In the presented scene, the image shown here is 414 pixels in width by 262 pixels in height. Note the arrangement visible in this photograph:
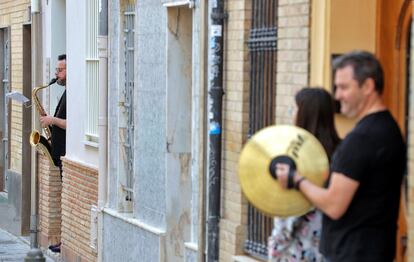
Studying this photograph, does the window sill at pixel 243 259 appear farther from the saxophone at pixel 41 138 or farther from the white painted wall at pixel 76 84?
the saxophone at pixel 41 138

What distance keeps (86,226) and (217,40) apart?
519 cm

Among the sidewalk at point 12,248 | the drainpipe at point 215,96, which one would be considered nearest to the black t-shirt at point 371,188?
the drainpipe at point 215,96

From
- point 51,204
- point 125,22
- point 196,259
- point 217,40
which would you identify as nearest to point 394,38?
point 217,40

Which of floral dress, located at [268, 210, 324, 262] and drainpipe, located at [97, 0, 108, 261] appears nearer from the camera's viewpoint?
floral dress, located at [268, 210, 324, 262]

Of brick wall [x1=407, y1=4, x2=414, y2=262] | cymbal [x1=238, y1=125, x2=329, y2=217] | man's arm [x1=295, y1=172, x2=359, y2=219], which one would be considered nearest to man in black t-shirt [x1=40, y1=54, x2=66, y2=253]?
brick wall [x1=407, y1=4, x2=414, y2=262]

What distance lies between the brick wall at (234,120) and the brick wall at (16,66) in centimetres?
930

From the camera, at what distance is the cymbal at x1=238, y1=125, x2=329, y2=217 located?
21.8ft

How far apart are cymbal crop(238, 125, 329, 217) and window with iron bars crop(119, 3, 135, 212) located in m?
6.73

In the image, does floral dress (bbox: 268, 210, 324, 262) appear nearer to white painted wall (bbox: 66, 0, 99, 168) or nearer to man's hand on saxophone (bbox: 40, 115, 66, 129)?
white painted wall (bbox: 66, 0, 99, 168)

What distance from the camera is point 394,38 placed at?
337 inches

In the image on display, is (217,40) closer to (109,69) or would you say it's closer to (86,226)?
(109,69)

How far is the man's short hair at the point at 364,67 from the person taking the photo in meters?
6.40

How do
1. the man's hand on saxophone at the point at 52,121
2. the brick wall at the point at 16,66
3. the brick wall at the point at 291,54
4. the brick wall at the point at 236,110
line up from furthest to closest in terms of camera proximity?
the brick wall at the point at 16,66 → the man's hand on saxophone at the point at 52,121 → the brick wall at the point at 236,110 → the brick wall at the point at 291,54

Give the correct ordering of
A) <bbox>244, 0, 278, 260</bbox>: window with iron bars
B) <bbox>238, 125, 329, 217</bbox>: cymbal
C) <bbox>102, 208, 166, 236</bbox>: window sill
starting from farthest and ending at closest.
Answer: <bbox>102, 208, 166, 236</bbox>: window sill
<bbox>244, 0, 278, 260</bbox>: window with iron bars
<bbox>238, 125, 329, 217</bbox>: cymbal
